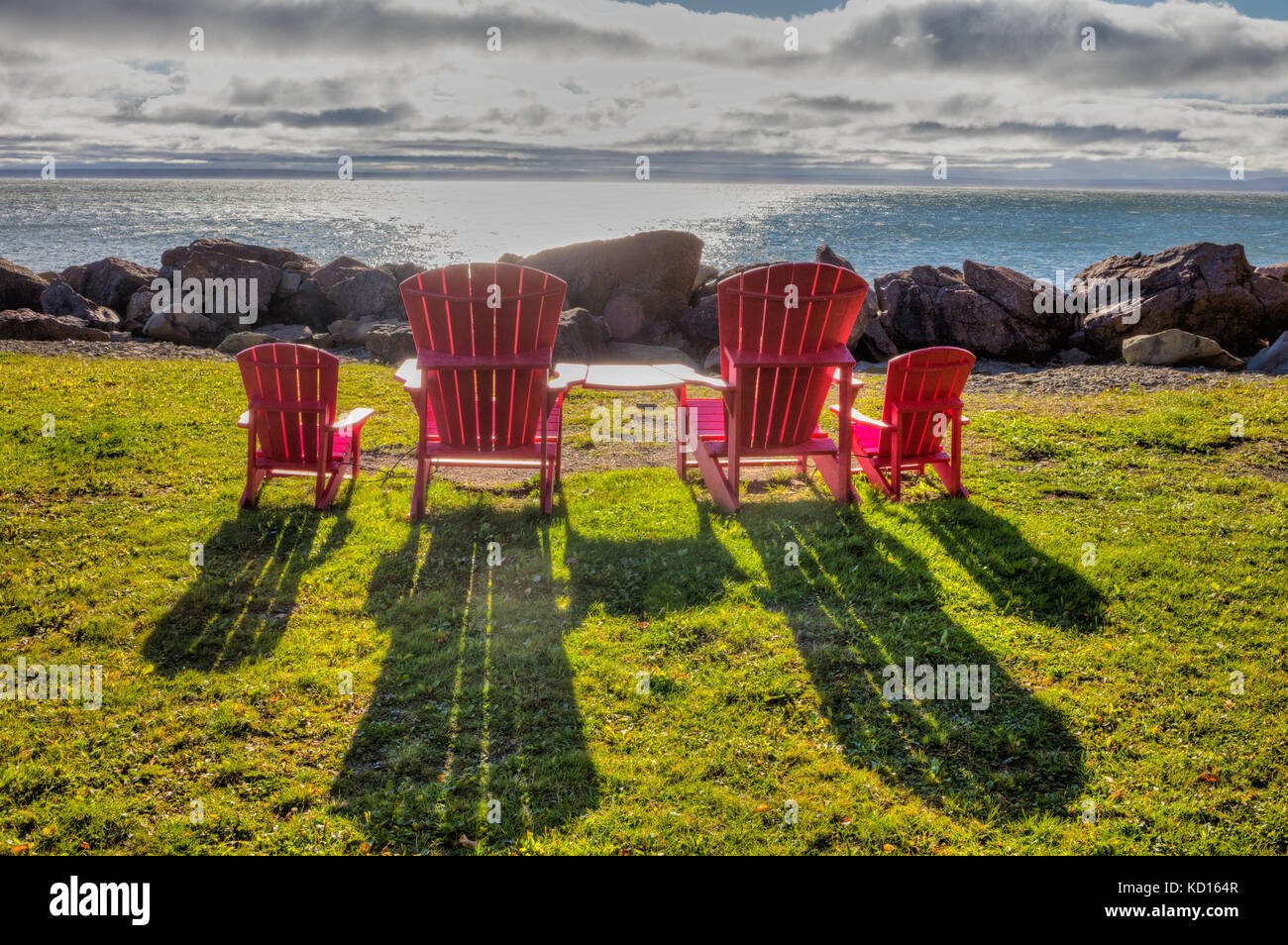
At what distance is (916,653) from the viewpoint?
4246mm

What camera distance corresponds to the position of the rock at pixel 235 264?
21.4 m

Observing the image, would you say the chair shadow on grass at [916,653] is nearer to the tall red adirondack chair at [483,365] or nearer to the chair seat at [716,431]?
the chair seat at [716,431]

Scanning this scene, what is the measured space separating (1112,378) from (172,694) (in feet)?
36.1

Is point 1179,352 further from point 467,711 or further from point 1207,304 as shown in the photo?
point 467,711

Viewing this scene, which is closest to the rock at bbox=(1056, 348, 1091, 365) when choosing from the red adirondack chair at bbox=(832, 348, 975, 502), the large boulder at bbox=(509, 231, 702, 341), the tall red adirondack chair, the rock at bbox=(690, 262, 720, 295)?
the large boulder at bbox=(509, 231, 702, 341)

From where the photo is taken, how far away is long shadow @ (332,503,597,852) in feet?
10.2

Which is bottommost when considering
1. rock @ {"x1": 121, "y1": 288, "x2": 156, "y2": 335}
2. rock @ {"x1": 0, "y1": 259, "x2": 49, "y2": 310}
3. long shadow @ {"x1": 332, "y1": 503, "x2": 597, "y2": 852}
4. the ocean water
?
long shadow @ {"x1": 332, "y1": 503, "x2": 597, "y2": 852}

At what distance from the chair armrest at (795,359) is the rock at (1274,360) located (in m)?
9.64

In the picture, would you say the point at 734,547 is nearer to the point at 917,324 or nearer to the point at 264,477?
the point at 264,477

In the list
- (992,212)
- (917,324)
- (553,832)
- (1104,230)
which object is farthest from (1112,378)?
(992,212)

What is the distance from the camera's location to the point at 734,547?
552 centimetres

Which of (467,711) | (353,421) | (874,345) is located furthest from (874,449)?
(874,345)

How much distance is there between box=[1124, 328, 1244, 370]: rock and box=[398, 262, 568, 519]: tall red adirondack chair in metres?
10.8

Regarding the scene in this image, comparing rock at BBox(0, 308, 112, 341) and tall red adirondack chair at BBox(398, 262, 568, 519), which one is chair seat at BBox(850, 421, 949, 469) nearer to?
tall red adirondack chair at BBox(398, 262, 568, 519)
